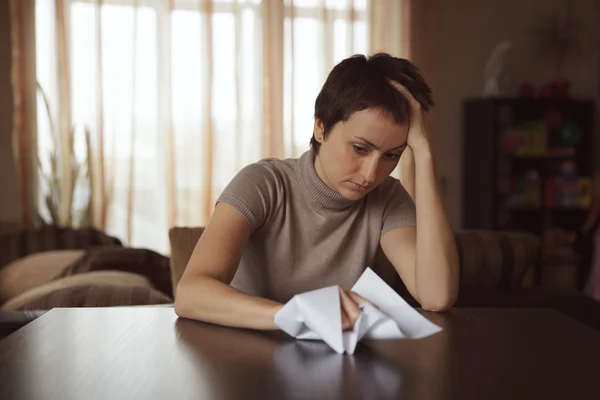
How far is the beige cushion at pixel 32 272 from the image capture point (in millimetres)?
3141

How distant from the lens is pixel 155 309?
4.48 ft

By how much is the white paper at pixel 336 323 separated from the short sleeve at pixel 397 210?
635 millimetres

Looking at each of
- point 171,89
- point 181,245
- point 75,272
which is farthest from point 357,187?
point 171,89

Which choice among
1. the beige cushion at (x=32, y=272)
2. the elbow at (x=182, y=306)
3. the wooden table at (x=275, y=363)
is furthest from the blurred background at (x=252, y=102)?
the wooden table at (x=275, y=363)

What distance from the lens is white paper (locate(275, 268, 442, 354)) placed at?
105 centimetres

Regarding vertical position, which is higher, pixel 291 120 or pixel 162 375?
pixel 291 120

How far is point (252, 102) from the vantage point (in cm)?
496

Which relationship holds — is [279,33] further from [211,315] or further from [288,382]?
[288,382]

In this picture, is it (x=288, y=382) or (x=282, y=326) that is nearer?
(x=288, y=382)

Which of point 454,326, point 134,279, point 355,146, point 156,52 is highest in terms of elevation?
point 156,52

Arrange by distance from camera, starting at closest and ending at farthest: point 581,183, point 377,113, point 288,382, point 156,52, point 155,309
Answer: point 288,382
point 155,309
point 377,113
point 156,52
point 581,183

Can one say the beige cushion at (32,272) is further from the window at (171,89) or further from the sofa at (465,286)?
the window at (171,89)

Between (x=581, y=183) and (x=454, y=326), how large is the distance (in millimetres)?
4427

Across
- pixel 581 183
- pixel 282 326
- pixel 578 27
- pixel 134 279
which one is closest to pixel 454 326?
pixel 282 326
